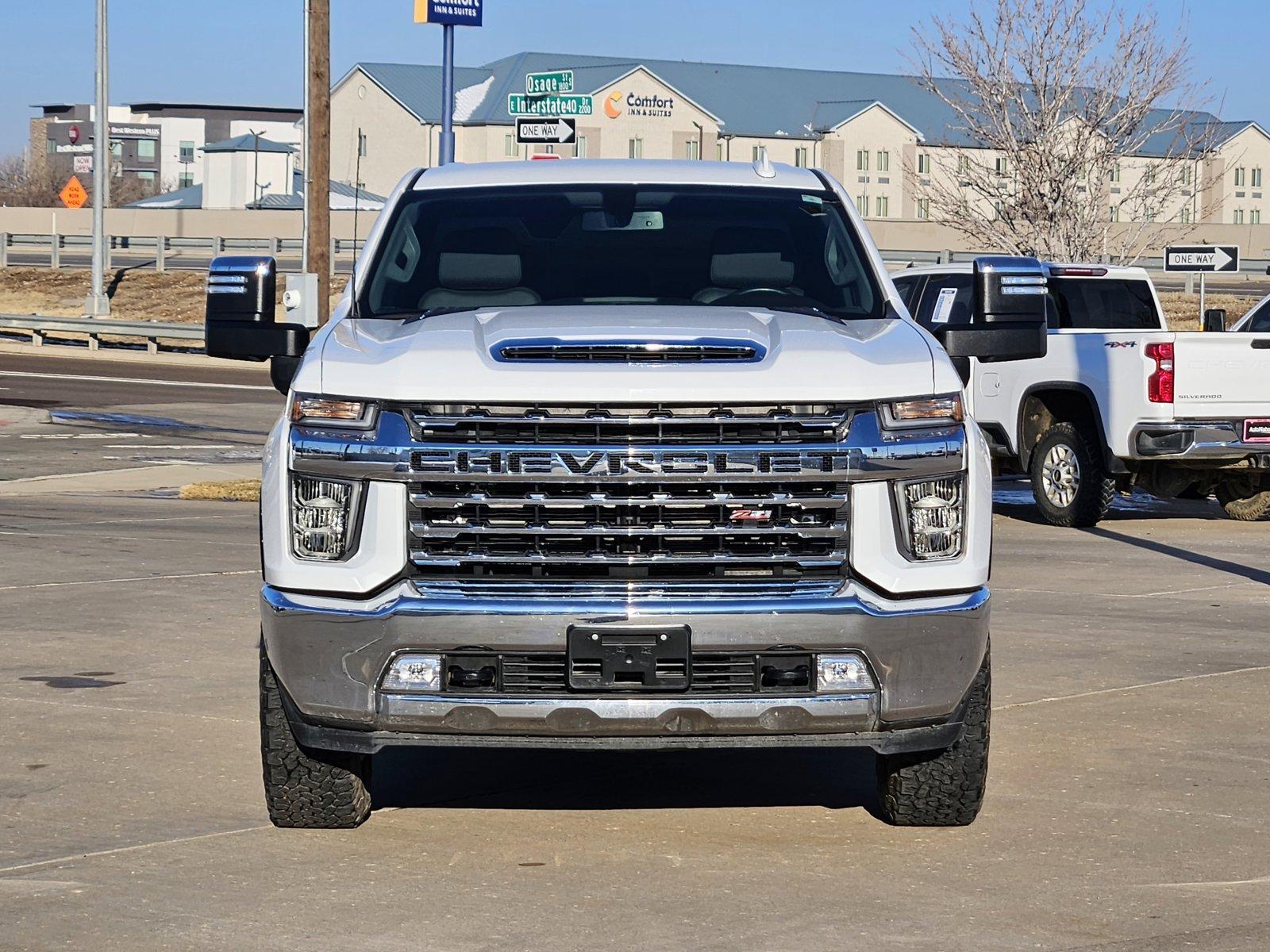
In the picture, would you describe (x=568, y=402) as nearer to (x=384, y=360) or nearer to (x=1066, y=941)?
(x=384, y=360)

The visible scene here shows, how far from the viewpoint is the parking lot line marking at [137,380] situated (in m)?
34.2

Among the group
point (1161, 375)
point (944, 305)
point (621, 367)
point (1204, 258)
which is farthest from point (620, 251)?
point (1204, 258)

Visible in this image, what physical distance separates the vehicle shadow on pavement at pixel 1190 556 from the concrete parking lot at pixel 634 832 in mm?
2843

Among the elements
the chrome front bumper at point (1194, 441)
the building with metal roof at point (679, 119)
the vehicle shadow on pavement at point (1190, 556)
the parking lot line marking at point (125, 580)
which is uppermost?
the building with metal roof at point (679, 119)

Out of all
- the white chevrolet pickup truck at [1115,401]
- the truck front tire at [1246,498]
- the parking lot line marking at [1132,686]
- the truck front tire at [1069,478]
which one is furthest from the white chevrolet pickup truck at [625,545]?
the truck front tire at [1246,498]

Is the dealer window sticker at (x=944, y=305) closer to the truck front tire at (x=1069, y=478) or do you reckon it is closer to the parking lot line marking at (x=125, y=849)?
the truck front tire at (x=1069, y=478)

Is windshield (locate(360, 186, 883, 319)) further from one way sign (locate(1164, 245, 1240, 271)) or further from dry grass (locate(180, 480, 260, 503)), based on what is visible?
one way sign (locate(1164, 245, 1240, 271))

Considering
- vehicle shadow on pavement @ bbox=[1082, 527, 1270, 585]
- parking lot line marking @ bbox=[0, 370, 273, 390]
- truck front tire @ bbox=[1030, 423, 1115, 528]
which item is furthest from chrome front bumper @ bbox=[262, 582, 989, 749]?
parking lot line marking @ bbox=[0, 370, 273, 390]

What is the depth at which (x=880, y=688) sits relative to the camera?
559 centimetres

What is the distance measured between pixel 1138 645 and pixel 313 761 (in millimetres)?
5155

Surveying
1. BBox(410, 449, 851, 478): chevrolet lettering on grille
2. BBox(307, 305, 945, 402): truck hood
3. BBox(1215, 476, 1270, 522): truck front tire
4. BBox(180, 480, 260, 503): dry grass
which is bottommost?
BBox(180, 480, 260, 503): dry grass

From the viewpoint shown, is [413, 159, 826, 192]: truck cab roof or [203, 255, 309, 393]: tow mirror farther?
[413, 159, 826, 192]: truck cab roof

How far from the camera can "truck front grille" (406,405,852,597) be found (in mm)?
5523

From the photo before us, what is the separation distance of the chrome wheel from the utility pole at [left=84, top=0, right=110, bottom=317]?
3171cm
